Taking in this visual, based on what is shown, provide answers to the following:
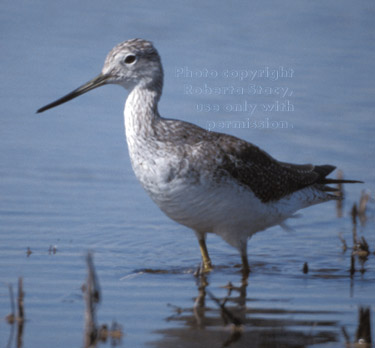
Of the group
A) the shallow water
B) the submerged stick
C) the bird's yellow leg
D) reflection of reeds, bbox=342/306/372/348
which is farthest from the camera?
the bird's yellow leg

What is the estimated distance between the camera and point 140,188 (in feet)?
33.7

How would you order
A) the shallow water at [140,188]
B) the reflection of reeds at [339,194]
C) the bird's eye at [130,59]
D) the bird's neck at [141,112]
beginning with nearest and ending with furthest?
1. the shallow water at [140,188]
2. the bird's neck at [141,112]
3. the bird's eye at [130,59]
4. the reflection of reeds at [339,194]

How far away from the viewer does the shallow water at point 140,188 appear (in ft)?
21.2

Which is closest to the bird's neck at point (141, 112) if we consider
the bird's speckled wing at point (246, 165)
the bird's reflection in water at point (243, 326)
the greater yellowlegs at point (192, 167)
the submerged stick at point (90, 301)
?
the greater yellowlegs at point (192, 167)

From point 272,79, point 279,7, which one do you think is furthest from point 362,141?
point 279,7

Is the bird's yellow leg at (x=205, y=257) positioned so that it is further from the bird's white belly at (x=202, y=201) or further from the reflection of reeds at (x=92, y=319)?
the reflection of reeds at (x=92, y=319)

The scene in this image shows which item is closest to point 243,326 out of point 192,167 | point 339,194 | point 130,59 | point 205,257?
point 192,167

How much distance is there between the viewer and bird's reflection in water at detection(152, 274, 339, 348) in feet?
19.3

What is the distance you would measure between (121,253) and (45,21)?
8.95 m

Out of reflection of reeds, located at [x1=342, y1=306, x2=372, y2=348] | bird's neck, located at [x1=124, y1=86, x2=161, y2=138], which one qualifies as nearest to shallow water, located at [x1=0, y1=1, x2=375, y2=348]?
→ reflection of reeds, located at [x1=342, y1=306, x2=372, y2=348]

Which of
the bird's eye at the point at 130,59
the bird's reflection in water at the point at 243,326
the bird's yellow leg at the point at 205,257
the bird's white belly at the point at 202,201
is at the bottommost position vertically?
the bird's reflection in water at the point at 243,326

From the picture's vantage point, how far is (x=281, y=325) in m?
6.31

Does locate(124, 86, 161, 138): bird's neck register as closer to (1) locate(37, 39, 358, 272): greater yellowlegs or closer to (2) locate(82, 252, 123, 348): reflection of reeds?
(1) locate(37, 39, 358, 272): greater yellowlegs

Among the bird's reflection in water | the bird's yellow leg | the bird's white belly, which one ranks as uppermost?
the bird's white belly
